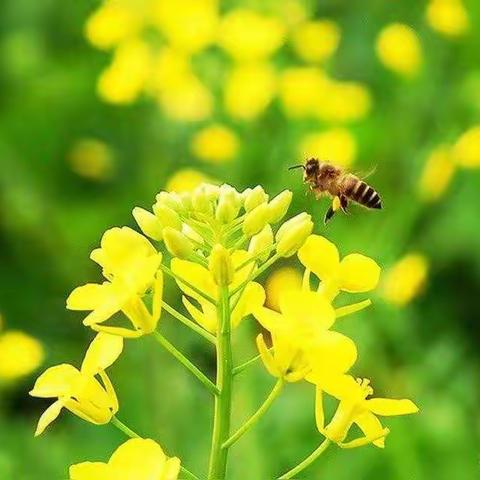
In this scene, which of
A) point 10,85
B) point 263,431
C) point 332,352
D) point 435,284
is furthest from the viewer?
point 10,85

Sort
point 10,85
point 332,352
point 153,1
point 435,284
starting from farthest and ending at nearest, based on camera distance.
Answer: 1. point 10,85
2. point 153,1
3. point 435,284
4. point 332,352

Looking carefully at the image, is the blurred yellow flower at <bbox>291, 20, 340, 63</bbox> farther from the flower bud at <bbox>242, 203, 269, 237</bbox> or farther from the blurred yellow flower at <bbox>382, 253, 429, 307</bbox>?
the flower bud at <bbox>242, 203, 269, 237</bbox>

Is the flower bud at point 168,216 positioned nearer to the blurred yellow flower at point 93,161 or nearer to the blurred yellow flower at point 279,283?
the blurred yellow flower at point 279,283

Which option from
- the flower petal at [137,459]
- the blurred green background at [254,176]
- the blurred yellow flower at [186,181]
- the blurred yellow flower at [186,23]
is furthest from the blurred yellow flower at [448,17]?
the flower petal at [137,459]

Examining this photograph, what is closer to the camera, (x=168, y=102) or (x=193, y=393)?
(x=193, y=393)

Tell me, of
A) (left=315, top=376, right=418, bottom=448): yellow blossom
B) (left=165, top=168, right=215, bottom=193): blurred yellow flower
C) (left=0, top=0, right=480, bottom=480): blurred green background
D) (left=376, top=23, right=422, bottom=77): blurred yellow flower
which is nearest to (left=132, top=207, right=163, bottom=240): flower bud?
(left=315, top=376, right=418, bottom=448): yellow blossom

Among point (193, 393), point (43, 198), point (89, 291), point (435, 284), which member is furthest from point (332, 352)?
point (43, 198)

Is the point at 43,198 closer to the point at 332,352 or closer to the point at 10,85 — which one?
the point at 10,85

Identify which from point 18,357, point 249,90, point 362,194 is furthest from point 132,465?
point 249,90
